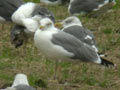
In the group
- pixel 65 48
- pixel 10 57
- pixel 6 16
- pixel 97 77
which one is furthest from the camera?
pixel 6 16

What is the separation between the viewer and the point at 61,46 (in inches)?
Answer: 254

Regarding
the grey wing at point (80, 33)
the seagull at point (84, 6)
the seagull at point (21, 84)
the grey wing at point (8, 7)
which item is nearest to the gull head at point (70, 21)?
the grey wing at point (80, 33)

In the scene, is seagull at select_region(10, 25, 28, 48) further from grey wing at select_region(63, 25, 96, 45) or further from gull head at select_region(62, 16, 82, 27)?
grey wing at select_region(63, 25, 96, 45)

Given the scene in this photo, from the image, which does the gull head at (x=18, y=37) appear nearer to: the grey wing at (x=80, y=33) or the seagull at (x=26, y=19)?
the seagull at (x=26, y=19)

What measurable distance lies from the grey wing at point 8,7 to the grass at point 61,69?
437 mm

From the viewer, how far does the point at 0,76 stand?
A: 260 inches

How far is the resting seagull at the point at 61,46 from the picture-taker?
6.41 meters

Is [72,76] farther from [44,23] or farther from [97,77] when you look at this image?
[44,23]

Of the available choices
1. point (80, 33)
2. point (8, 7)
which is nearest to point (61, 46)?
point (80, 33)

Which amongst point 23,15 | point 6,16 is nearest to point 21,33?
point 23,15

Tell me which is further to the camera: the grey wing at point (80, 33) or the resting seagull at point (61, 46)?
the grey wing at point (80, 33)

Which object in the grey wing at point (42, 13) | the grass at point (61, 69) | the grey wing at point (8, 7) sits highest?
the grey wing at point (8, 7)

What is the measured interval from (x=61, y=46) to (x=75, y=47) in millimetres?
210

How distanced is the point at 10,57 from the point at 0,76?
1156 mm
